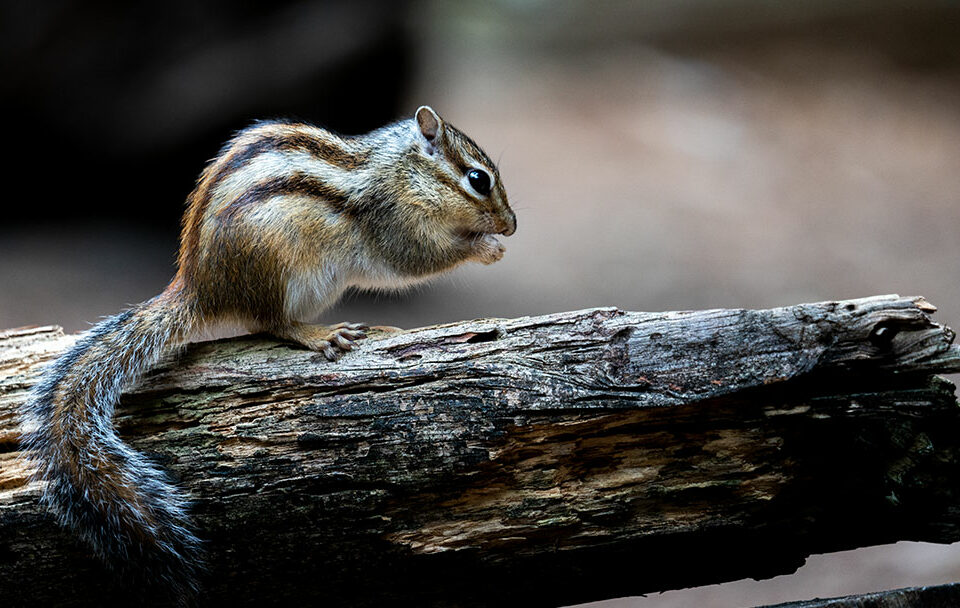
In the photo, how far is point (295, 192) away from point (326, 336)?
19.7 inches

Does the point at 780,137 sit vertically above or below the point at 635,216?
above

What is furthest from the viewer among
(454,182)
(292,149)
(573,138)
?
(573,138)

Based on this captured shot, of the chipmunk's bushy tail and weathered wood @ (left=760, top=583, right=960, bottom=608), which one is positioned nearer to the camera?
weathered wood @ (left=760, top=583, right=960, bottom=608)

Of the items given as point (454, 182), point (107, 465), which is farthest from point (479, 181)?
point (107, 465)

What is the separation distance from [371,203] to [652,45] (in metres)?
5.20

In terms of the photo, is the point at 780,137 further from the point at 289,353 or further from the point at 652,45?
the point at 289,353

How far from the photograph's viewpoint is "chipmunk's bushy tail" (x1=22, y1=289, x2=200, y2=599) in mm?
1957

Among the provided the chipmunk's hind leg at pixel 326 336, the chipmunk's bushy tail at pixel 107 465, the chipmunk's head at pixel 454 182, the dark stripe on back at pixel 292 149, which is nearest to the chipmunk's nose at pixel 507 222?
the chipmunk's head at pixel 454 182

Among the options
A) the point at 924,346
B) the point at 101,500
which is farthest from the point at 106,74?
the point at 924,346

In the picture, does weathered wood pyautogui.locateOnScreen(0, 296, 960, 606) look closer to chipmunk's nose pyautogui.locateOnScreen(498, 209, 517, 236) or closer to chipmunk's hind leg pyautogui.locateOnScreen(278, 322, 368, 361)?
chipmunk's hind leg pyautogui.locateOnScreen(278, 322, 368, 361)

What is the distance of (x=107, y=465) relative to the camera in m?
2.06

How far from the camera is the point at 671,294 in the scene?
5930mm

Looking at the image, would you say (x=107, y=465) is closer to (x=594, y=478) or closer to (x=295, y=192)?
(x=295, y=192)

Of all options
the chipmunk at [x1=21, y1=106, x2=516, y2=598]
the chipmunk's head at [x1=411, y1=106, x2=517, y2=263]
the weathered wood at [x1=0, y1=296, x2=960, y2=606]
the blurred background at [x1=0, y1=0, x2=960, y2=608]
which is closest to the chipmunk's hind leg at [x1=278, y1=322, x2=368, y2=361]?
the chipmunk at [x1=21, y1=106, x2=516, y2=598]
